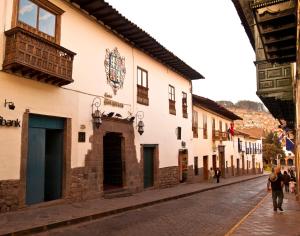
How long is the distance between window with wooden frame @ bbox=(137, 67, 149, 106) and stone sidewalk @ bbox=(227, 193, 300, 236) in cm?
797

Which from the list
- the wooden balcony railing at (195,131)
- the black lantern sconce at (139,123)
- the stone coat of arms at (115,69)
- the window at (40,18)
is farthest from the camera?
the wooden balcony railing at (195,131)

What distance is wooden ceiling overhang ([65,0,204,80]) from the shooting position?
13.3 m

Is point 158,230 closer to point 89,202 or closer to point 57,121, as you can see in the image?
point 89,202

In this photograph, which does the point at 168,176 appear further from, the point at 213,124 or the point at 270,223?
the point at 213,124

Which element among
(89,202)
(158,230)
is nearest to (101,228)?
(158,230)

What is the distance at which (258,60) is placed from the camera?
46.9 ft

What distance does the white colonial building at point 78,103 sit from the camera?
10023 millimetres

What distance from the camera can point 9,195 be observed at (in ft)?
32.2

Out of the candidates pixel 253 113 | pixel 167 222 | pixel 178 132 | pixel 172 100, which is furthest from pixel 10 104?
pixel 253 113

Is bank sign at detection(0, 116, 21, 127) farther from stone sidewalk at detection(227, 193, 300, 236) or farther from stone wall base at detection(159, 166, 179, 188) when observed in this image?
stone wall base at detection(159, 166, 179, 188)

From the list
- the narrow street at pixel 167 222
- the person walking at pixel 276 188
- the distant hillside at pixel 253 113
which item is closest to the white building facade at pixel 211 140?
the narrow street at pixel 167 222

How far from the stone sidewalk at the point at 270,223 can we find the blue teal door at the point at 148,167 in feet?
23.9

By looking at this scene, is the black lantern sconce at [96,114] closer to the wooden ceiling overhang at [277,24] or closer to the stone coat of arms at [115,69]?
the stone coat of arms at [115,69]

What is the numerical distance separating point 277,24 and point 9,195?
825cm
